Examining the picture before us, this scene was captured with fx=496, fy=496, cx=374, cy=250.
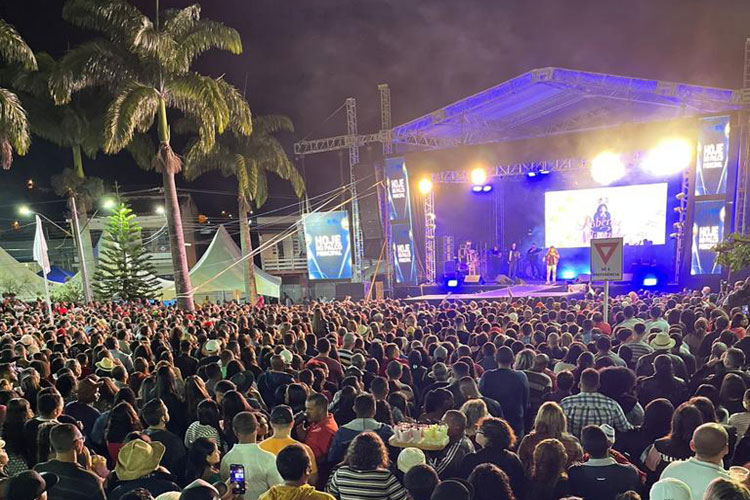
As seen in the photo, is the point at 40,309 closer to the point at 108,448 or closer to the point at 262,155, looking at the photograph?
the point at 262,155

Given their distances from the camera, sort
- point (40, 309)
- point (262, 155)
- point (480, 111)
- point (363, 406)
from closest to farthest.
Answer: point (363, 406)
point (40, 309)
point (480, 111)
point (262, 155)

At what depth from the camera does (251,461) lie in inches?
136

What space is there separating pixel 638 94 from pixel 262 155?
50.8 ft

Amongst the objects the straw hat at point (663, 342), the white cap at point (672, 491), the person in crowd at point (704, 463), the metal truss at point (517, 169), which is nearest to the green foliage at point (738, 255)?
the straw hat at point (663, 342)

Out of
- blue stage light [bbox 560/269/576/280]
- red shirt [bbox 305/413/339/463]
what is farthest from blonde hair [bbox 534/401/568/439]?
blue stage light [bbox 560/269/576/280]

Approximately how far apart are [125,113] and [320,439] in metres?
13.8

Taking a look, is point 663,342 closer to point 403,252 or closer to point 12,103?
point 403,252

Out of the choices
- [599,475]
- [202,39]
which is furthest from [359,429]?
[202,39]

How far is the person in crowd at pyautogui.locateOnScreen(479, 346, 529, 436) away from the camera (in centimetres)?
509

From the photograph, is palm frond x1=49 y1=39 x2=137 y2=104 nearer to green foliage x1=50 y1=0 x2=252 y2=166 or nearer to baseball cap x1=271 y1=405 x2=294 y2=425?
green foliage x1=50 y1=0 x2=252 y2=166

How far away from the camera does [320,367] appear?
5.93 m

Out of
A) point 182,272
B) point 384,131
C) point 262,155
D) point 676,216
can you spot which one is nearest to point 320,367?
point 182,272

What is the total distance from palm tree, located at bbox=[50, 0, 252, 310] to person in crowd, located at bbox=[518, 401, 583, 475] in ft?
46.6

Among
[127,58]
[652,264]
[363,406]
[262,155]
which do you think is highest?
[127,58]
